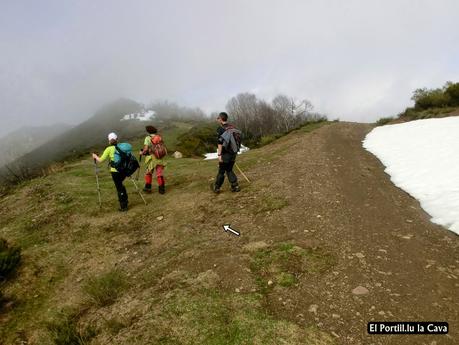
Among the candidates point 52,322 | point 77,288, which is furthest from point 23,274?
point 52,322

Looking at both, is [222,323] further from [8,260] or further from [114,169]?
[114,169]

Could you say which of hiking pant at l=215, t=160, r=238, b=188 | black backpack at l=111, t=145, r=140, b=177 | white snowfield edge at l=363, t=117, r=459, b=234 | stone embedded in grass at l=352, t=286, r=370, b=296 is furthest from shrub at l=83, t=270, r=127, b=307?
white snowfield edge at l=363, t=117, r=459, b=234

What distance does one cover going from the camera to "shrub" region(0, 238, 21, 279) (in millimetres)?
8688

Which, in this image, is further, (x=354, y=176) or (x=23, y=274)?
(x=354, y=176)

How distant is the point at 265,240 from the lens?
805 centimetres

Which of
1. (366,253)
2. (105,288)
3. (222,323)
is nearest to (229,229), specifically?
(105,288)

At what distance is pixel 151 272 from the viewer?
297 inches

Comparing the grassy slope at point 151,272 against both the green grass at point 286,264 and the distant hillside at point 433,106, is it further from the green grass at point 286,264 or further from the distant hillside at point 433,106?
the distant hillside at point 433,106

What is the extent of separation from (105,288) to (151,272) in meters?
0.97

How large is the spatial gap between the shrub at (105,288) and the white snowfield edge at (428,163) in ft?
23.8

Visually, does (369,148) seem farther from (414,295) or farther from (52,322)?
(52,322)

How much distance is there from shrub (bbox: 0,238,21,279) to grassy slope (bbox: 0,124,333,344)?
0.24 m

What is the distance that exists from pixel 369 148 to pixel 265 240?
11770 mm

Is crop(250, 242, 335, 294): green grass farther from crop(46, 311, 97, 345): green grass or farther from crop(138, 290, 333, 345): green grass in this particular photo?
crop(46, 311, 97, 345): green grass
